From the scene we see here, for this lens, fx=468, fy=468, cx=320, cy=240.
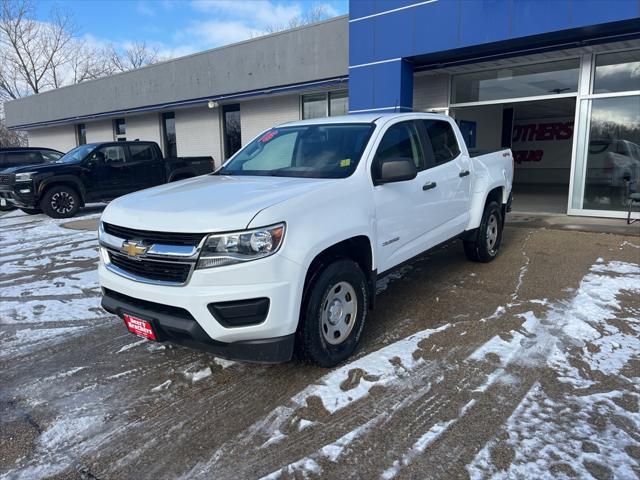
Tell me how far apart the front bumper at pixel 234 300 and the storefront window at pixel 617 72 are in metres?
9.32

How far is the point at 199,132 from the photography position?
18.5 m

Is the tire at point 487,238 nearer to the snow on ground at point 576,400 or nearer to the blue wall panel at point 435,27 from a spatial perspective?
the snow on ground at point 576,400

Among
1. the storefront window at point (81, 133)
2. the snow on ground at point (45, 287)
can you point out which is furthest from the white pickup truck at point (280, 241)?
the storefront window at point (81, 133)

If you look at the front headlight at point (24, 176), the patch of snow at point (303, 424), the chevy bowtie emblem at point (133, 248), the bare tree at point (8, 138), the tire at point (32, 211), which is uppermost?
the bare tree at point (8, 138)

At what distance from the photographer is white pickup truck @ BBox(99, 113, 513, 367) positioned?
285 centimetres

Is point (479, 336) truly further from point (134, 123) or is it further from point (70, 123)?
point (70, 123)

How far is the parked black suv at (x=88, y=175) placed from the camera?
11102 mm

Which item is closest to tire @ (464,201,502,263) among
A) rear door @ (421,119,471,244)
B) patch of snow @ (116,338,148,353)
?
rear door @ (421,119,471,244)

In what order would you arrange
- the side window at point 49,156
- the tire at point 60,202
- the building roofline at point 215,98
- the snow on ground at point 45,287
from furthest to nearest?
the side window at point 49,156
the building roofline at point 215,98
the tire at point 60,202
the snow on ground at point 45,287

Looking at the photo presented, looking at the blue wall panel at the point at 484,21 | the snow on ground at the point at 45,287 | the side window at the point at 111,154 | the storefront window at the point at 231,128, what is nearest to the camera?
the snow on ground at the point at 45,287

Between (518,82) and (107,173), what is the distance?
10.4 metres

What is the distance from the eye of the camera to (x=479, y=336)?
13.3 ft

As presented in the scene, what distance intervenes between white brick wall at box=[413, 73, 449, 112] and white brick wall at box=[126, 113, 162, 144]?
491 inches

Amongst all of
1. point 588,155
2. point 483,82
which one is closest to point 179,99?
point 483,82
